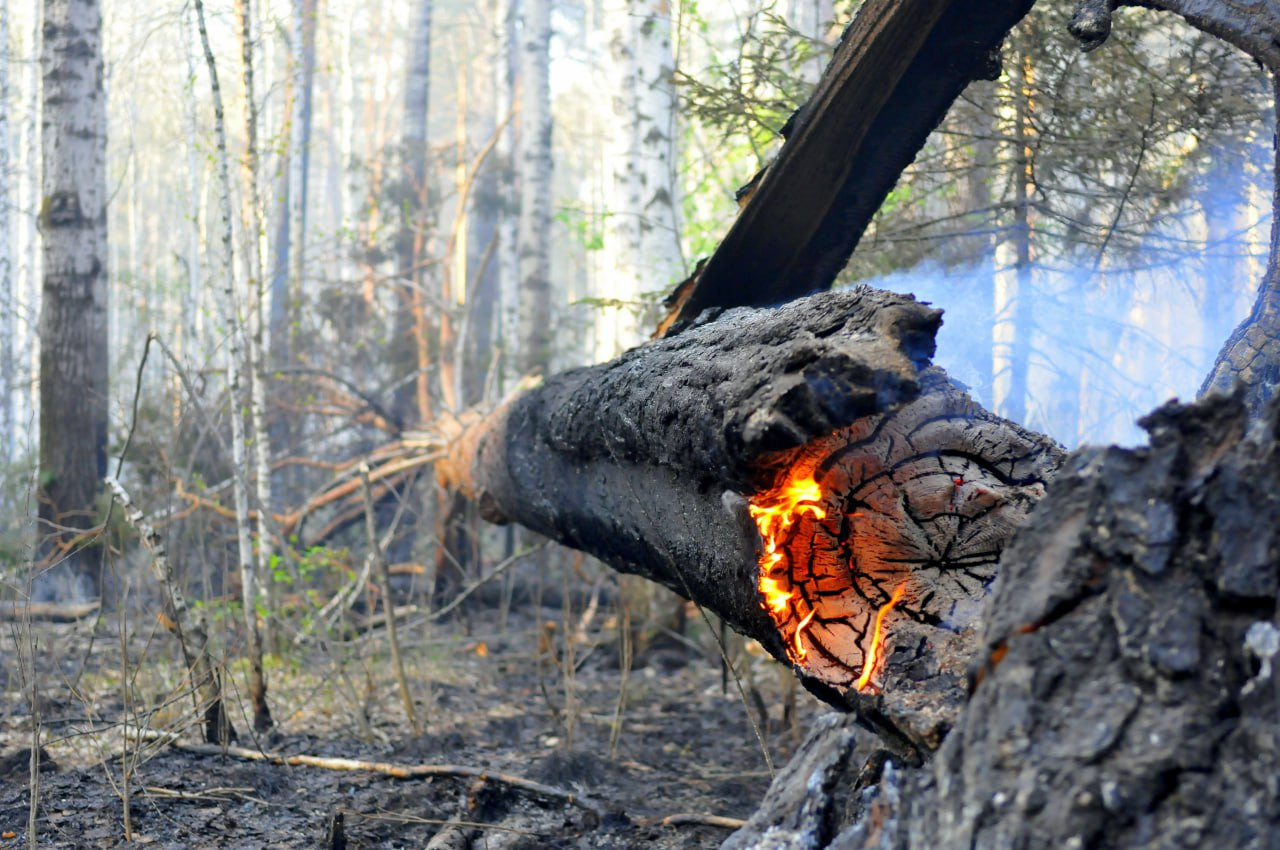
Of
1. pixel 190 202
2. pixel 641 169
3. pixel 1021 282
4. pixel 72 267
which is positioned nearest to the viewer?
pixel 1021 282

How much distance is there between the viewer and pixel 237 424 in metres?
5.46

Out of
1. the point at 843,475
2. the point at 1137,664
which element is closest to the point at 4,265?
the point at 843,475

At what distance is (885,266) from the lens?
19.5 feet

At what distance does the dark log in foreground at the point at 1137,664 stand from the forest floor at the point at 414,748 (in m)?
2.27

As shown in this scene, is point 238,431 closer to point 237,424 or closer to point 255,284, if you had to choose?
point 237,424

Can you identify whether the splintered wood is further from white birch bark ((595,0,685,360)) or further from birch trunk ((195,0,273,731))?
white birch bark ((595,0,685,360))

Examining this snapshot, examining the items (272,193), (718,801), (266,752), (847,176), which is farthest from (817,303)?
(272,193)

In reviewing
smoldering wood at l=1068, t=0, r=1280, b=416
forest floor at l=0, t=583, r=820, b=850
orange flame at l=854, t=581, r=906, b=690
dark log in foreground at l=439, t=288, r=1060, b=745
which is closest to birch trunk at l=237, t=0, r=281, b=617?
forest floor at l=0, t=583, r=820, b=850

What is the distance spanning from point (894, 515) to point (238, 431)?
13.5 feet

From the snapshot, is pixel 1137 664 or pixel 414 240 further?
pixel 414 240

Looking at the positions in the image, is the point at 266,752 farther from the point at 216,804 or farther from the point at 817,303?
the point at 817,303

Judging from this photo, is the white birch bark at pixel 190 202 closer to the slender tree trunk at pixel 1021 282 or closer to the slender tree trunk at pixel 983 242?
the slender tree trunk at pixel 983 242

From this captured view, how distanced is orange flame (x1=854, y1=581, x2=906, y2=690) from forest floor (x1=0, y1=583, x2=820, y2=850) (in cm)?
161

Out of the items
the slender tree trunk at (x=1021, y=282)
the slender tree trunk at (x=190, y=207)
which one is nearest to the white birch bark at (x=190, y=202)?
the slender tree trunk at (x=190, y=207)
